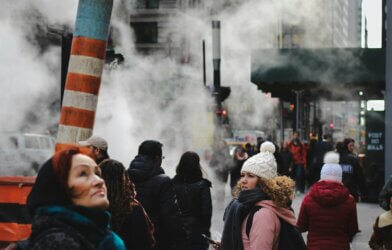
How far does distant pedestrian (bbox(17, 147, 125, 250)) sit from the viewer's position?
2.56 metres

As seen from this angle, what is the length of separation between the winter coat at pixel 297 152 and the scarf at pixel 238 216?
15.2 m

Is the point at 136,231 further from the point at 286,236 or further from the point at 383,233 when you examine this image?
the point at 383,233

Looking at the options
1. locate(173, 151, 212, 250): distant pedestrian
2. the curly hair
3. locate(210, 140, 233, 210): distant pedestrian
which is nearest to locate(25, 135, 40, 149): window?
locate(210, 140, 233, 210): distant pedestrian

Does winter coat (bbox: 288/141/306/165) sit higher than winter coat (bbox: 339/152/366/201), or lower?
lower

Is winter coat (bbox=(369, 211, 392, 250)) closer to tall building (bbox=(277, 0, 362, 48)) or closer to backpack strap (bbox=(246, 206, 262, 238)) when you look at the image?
backpack strap (bbox=(246, 206, 262, 238))

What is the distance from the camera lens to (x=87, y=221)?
2637 mm

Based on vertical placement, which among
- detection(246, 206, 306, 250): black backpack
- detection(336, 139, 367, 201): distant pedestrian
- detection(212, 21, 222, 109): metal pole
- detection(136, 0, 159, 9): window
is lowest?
detection(336, 139, 367, 201): distant pedestrian

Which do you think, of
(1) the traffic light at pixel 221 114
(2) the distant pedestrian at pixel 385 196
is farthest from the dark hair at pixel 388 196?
(1) the traffic light at pixel 221 114

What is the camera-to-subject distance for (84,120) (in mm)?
6336

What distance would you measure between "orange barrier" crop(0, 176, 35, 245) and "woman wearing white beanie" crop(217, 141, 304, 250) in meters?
2.33

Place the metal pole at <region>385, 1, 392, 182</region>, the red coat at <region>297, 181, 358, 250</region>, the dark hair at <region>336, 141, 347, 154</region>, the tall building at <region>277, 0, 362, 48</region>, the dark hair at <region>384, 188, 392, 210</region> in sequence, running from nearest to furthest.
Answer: the red coat at <region>297, 181, 358, 250</region> → the dark hair at <region>384, 188, 392, 210</region> → the dark hair at <region>336, 141, 347, 154</region> → the metal pole at <region>385, 1, 392, 182</region> → the tall building at <region>277, 0, 362, 48</region>

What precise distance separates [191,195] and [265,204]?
109 inches

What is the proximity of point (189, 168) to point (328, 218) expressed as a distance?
1.71 metres

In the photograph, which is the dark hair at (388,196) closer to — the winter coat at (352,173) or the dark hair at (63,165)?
the winter coat at (352,173)
